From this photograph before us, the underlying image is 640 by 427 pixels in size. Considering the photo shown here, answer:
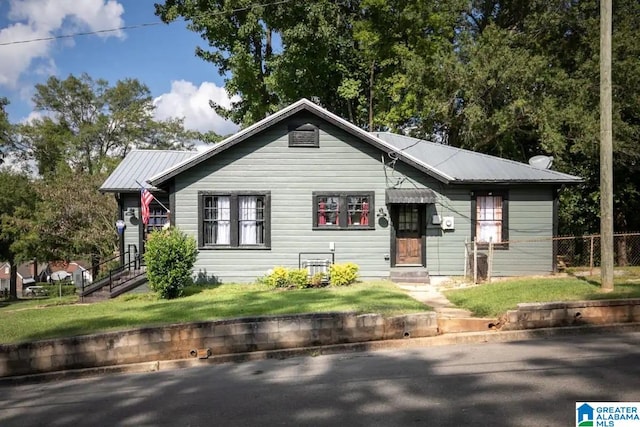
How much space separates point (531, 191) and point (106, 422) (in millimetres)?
13699

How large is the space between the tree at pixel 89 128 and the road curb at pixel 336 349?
104ft

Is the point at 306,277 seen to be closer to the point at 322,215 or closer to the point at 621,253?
the point at 322,215

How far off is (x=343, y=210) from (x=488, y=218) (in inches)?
184

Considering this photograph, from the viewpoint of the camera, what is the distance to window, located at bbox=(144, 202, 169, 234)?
16.7 metres

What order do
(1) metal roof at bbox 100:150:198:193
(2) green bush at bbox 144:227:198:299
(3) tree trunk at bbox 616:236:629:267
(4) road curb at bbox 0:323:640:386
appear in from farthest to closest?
(3) tree trunk at bbox 616:236:629:267 < (1) metal roof at bbox 100:150:198:193 < (2) green bush at bbox 144:227:198:299 < (4) road curb at bbox 0:323:640:386

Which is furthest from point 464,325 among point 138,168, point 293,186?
point 138,168

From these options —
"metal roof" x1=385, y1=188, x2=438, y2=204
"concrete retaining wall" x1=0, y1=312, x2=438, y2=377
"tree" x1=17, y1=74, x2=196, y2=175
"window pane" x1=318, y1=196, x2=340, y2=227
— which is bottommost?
"concrete retaining wall" x1=0, y1=312, x2=438, y2=377

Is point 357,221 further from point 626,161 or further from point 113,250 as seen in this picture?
point 113,250

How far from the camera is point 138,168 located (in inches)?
701

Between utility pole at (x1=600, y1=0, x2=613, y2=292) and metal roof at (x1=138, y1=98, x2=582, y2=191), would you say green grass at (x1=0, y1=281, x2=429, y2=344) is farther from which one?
utility pole at (x1=600, y1=0, x2=613, y2=292)

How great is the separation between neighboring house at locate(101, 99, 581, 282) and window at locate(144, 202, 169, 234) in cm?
206

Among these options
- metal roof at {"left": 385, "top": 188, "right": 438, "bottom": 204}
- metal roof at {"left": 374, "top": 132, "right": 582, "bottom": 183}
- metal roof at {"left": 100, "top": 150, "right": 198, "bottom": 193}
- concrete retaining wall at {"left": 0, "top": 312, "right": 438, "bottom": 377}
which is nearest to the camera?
concrete retaining wall at {"left": 0, "top": 312, "right": 438, "bottom": 377}

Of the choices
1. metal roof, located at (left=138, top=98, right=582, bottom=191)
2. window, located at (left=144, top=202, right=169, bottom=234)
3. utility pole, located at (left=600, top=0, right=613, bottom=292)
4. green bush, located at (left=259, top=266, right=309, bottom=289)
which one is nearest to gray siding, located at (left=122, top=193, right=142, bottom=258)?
window, located at (left=144, top=202, right=169, bottom=234)

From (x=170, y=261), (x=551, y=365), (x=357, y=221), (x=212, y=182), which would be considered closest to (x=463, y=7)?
(x=357, y=221)
